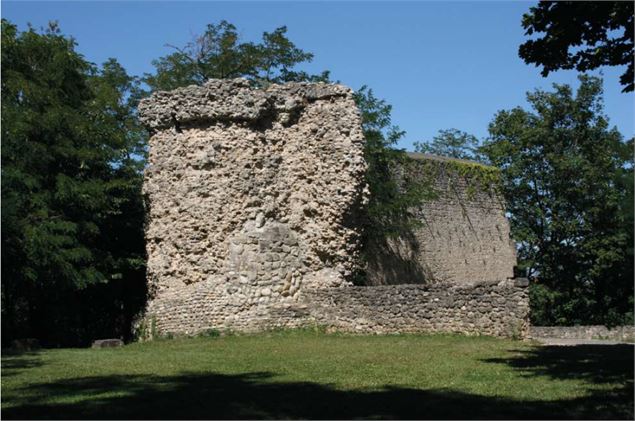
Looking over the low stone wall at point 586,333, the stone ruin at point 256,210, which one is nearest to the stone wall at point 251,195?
the stone ruin at point 256,210

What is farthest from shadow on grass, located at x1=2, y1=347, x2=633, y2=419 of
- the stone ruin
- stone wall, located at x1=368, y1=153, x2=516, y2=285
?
stone wall, located at x1=368, y1=153, x2=516, y2=285

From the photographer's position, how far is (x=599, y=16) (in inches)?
380

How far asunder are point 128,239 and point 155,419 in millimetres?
14822

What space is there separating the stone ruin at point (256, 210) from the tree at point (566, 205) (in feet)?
42.5

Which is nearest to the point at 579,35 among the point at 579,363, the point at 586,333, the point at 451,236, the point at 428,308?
the point at 579,363

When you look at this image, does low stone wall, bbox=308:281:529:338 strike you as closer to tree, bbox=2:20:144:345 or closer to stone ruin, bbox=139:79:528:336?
stone ruin, bbox=139:79:528:336

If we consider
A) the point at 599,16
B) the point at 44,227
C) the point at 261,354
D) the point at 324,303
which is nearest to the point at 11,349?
the point at 44,227

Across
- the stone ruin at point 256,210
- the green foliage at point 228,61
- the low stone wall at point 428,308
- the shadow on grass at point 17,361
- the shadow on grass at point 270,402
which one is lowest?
the shadow on grass at point 270,402

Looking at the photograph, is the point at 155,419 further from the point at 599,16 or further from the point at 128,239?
the point at 128,239

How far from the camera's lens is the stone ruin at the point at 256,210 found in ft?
60.5

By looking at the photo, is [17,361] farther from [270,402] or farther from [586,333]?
[586,333]

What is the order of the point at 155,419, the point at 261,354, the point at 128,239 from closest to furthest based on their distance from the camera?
the point at 155,419, the point at 261,354, the point at 128,239

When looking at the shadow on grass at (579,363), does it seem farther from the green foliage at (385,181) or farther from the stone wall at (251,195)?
the green foliage at (385,181)

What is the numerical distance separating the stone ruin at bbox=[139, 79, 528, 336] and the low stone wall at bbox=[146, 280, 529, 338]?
0.03 meters
